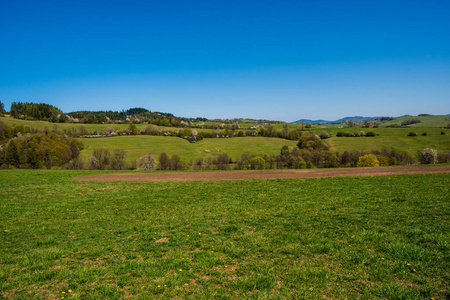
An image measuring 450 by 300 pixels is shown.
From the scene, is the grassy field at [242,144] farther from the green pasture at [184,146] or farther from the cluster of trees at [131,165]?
the cluster of trees at [131,165]

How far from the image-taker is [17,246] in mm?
10016

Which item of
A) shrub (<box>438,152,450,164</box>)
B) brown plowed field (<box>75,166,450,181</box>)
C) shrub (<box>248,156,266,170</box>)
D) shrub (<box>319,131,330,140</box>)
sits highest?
shrub (<box>319,131,330,140</box>)

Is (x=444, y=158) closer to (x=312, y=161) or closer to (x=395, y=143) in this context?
(x=395, y=143)

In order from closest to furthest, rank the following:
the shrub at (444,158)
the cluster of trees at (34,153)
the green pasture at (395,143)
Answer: the shrub at (444,158), the cluster of trees at (34,153), the green pasture at (395,143)

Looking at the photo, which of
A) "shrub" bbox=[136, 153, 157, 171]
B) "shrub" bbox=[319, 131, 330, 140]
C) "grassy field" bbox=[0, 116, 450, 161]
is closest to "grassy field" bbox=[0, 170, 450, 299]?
"shrub" bbox=[136, 153, 157, 171]

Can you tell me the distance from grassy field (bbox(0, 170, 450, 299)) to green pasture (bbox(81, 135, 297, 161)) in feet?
254

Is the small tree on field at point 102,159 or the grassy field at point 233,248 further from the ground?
the grassy field at point 233,248

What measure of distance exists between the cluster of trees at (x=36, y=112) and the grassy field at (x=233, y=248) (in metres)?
155

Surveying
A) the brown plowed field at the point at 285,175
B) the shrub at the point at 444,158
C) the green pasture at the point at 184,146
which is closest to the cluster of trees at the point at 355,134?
the green pasture at the point at 184,146

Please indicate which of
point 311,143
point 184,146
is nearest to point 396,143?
point 311,143

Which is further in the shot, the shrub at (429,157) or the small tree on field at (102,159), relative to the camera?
the small tree on field at (102,159)

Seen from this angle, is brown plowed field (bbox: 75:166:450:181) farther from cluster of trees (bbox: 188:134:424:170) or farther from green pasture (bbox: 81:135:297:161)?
green pasture (bbox: 81:135:297:161)

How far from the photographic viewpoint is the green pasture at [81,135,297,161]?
9706 cm

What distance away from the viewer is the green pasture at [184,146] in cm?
9706
